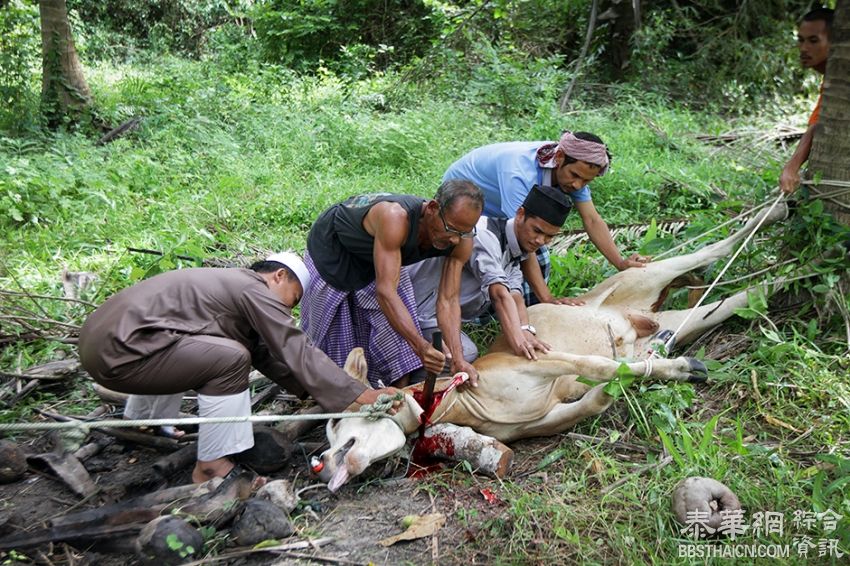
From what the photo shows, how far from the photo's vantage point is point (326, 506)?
3.03m

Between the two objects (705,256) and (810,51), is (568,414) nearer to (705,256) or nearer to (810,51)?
(705,256)

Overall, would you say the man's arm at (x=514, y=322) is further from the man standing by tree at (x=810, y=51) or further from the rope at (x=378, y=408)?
the man standing by tree at (x=810, y=51)

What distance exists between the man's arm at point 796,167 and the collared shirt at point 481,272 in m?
1.52

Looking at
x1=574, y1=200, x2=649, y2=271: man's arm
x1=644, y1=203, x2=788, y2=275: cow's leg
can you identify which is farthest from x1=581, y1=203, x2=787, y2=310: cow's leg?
x1=574, y1=200, x2=649, y2=271: man's arm

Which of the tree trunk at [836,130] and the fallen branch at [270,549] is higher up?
the tree trunk at [836,130]

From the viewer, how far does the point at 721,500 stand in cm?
263

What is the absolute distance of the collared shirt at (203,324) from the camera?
296 cm

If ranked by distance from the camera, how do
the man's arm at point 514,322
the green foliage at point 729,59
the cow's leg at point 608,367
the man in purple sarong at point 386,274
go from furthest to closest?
the green foliage at point 729,59 < the man's arm at point 514,322 < the cow's leg at point 608,367 < the man in purple sarong at point 386,274

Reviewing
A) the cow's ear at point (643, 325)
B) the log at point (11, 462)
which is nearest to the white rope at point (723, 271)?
the cow's ear at point (643, 325)

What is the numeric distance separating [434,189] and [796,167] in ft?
11.4

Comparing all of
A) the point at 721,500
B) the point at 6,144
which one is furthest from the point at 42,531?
the point at 6,144

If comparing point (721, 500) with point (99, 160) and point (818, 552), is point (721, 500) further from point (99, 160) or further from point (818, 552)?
point (99, 160)

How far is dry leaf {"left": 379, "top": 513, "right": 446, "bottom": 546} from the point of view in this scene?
9.09ft

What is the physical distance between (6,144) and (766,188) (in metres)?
8.03
